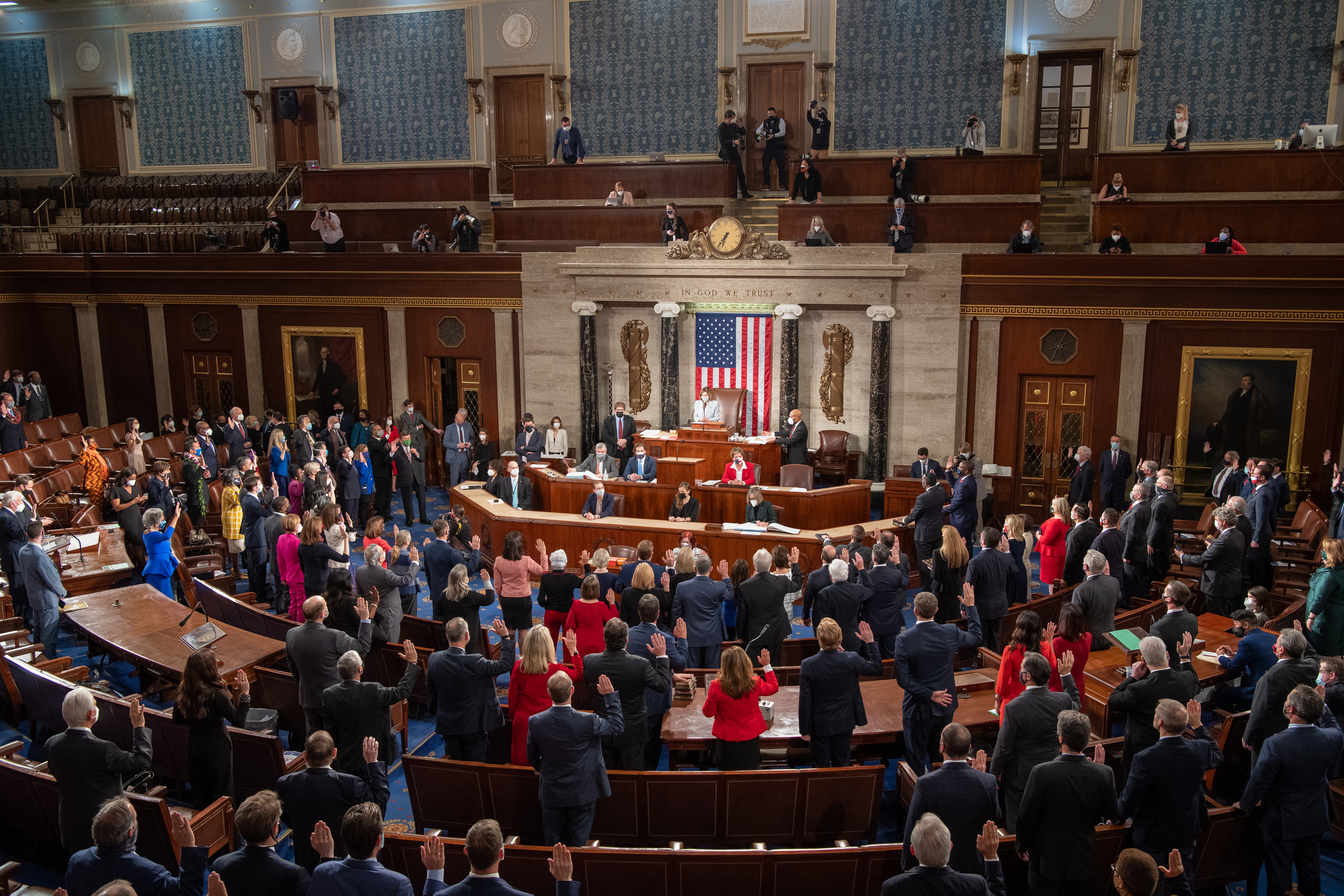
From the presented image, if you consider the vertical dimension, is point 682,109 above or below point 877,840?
above

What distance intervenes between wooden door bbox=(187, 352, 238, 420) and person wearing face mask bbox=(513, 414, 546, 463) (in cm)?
679

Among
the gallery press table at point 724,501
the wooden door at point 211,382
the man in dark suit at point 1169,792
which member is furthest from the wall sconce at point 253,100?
the man in dark suit at point 1169,792

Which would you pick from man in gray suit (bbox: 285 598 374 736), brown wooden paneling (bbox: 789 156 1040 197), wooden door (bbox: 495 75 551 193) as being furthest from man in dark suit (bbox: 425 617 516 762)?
wooden door (bbox: 495 75 551 193)

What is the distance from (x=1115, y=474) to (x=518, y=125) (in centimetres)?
1310

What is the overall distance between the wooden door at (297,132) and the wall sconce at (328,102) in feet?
0.74

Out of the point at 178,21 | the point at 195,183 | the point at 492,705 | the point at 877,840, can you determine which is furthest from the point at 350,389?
the point at 877,840

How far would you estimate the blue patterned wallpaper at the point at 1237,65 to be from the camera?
16.0 metres

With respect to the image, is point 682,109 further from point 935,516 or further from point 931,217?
point 935,516

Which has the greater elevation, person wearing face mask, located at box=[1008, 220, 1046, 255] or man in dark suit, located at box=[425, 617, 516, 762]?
person wearing face mask, located at box=[1008, 220, 1046, 255]

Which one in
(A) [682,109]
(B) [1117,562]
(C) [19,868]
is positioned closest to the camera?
(C) [19,868]

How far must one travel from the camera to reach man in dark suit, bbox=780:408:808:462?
14133 millimetres

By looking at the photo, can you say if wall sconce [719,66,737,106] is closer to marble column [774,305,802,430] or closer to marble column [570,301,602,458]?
marble column [570,301,602,458]

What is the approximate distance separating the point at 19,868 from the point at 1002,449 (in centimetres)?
1294

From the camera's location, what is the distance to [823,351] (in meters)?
15.4
